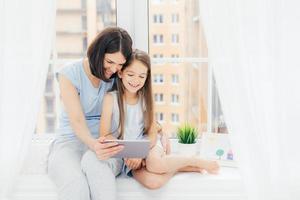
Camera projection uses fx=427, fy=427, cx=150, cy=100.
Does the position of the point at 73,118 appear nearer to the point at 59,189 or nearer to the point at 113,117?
the point at 113,117

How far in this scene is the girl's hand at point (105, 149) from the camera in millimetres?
1867

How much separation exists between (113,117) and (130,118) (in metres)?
0.09

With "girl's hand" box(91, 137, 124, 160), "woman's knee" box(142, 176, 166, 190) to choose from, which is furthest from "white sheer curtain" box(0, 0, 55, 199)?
"woman's knee" box(142, 176, 166, 190)

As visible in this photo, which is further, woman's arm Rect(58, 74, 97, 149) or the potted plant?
the potted plant

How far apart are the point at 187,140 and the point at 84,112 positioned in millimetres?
577

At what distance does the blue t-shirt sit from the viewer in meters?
2.06

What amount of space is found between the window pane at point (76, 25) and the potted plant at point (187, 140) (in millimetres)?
702

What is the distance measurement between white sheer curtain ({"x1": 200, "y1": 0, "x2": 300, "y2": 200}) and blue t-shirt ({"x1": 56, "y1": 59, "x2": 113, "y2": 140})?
60 centimetres

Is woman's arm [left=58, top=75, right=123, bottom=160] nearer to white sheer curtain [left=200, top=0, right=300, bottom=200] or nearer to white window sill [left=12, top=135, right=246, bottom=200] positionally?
white window sill [left=12, top=135, right=246, bottom=200]

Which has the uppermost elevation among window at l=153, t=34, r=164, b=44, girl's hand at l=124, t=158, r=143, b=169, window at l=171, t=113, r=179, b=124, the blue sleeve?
window at l=153, t=34, r=164, b=44

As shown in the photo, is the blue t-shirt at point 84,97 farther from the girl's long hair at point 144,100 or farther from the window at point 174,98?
the window at point 174,98

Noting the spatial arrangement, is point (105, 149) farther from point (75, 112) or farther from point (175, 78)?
point (175, 78)

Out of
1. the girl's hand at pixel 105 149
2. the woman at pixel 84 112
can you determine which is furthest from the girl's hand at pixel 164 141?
the girl's hand at pixel 105 149

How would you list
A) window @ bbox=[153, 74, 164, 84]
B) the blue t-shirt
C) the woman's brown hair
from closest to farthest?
the woman's brown hair
the blue t-shirt
window @ bbox=[153, 74, 164, 84]
